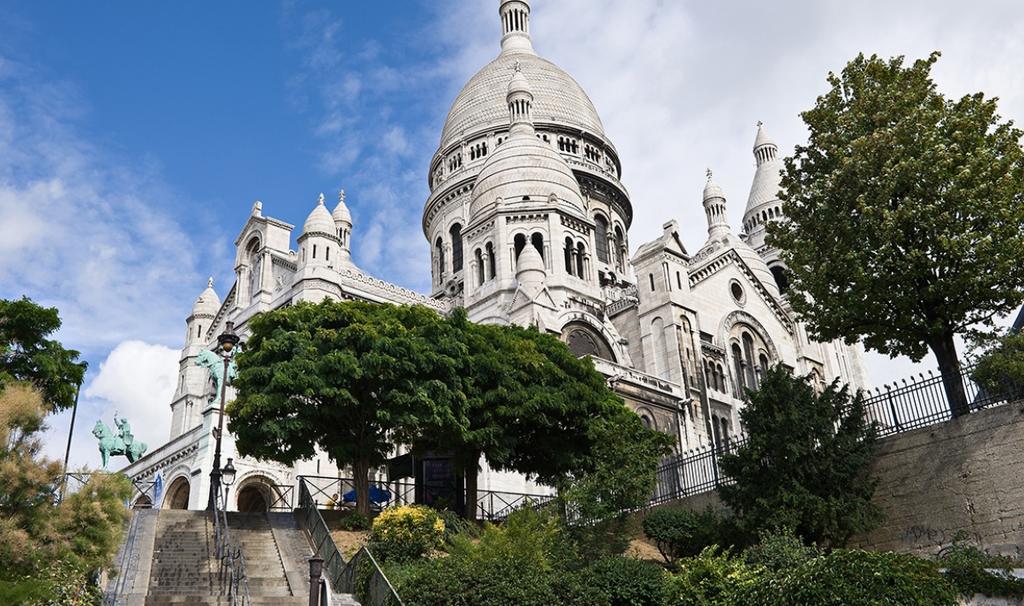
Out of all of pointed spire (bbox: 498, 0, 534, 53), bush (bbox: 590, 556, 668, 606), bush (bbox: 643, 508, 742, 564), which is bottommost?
bush (bbox: 590, 556, 668, 606)

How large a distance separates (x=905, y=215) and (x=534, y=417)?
421 inches

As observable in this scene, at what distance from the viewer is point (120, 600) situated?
57.5 ft

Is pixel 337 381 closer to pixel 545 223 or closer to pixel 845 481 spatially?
pixel 845 481

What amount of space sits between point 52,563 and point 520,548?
8.14m

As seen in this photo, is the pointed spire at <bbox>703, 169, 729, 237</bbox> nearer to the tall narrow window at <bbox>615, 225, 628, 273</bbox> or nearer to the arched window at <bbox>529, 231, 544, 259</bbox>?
the tall narrow window at <bbox>615, 225, 628, 273</bbox>

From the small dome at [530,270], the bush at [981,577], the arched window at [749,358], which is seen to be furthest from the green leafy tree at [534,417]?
the arched window at [749,358]

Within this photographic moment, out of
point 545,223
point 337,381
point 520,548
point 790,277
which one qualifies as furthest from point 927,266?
point 545,223

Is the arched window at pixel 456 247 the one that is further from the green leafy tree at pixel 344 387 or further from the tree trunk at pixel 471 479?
the green leafy tree at pixel 344 387

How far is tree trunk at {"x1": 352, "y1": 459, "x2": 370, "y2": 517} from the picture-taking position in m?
24.7

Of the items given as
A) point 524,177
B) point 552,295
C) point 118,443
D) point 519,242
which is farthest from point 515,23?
point 118,443

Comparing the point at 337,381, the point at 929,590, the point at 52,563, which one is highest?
the point at 337,381

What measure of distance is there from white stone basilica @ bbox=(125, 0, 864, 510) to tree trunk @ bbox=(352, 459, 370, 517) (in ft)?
32.1

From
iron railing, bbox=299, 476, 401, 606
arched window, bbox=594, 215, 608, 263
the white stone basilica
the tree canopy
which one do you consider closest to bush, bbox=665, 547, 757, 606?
the tree canopy

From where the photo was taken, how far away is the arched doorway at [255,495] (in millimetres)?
35750
